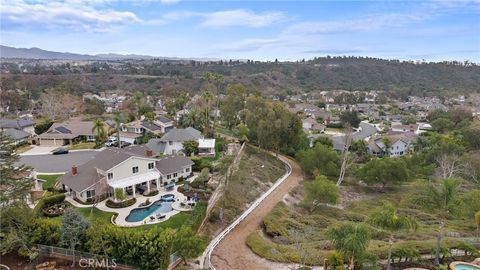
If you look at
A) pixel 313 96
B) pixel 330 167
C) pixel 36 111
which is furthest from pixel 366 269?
pixel 313 96

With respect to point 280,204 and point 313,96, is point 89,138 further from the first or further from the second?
point 313,96

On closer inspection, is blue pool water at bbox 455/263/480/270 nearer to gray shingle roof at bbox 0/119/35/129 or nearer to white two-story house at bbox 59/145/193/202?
white two-story house at bbox 59/145/193/202

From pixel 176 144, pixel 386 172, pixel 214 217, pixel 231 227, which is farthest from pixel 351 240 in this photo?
pixel 176 144

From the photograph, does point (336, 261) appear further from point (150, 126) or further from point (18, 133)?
point (18, 133)

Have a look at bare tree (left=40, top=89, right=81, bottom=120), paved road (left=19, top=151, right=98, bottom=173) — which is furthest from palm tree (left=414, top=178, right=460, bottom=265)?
bare tree (left=40, top=89, right=81, bottom=120)

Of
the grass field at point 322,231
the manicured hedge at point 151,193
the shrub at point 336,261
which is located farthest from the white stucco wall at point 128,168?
the shrub at point 336,261

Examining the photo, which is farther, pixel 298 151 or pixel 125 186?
pixel 298 151
